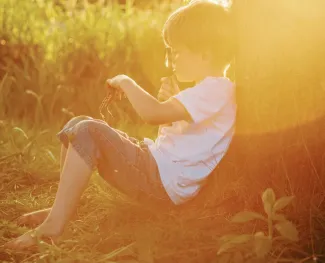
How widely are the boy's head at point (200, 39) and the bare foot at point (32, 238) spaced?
0.94 meters

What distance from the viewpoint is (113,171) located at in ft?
9.95

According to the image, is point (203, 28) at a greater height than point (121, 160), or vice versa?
point (203, 28)

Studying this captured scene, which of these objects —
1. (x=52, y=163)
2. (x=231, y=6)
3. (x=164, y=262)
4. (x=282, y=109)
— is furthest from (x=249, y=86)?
(x=52, y=163)

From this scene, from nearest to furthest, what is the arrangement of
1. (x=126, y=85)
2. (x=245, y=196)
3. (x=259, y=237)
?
(x=259, y=237)
(x=126, y=85)
(x=245, y=196)

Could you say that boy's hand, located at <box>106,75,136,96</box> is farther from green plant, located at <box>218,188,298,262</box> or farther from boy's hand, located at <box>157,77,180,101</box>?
green plant, located at <box>218,188,298,262</box>

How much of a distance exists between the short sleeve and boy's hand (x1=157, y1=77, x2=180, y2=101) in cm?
25

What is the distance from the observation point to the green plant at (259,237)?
7.57 feet

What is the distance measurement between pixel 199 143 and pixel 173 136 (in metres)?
0.14

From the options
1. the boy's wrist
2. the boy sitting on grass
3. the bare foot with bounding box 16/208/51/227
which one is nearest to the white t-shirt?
the boy sitting on grass

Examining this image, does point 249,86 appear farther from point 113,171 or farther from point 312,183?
point 113,171

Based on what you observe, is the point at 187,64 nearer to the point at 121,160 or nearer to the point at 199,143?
the point at 199,143

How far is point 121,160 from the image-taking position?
2.99m

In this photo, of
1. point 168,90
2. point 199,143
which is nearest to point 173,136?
point 199,143

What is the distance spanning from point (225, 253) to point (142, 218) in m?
0.77
